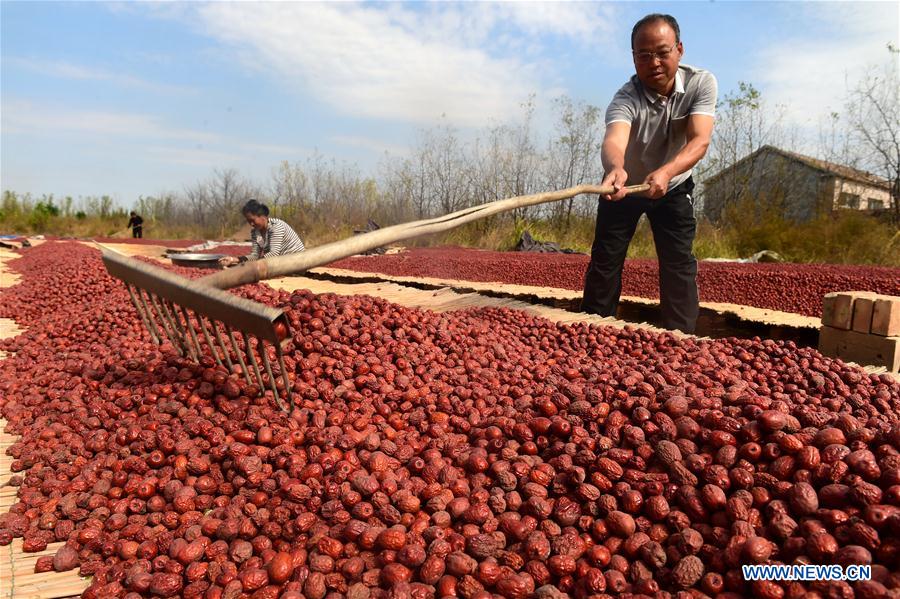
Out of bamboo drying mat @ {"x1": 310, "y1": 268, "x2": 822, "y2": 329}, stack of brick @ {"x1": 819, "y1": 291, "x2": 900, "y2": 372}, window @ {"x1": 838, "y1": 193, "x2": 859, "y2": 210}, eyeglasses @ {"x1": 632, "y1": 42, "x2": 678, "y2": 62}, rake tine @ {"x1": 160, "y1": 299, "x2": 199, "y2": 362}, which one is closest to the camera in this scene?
rake tine @ {"x1": 160, "y1": 299, "x2": 199, "y2": 362}

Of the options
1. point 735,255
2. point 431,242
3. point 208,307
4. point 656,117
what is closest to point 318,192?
point 431,242

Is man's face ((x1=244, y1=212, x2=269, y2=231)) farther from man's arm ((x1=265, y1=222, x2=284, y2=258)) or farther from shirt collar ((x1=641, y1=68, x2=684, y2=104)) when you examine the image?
shirt collar ((x1=641, y1=68, x2=684, y2=104))

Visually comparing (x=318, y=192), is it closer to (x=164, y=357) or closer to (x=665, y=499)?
(x=164, y=357)

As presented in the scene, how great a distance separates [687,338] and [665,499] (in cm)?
200

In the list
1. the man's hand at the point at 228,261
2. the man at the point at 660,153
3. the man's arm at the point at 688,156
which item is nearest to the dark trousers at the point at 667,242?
the man at the point at 660,153

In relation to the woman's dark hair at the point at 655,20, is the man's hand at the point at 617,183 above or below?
below

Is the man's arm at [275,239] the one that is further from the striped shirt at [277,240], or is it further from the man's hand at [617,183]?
the man's hand at [617,183]

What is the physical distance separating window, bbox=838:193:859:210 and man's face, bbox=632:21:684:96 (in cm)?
1142

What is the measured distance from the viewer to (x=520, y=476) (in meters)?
1.61

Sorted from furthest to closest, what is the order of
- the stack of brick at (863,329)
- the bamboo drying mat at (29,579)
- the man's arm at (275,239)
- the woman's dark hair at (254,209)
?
the woman's dark hair at (254,209), the man's arm at (275,239), the stack of brick at (863,329), the bamboo drying mat at (29,579)

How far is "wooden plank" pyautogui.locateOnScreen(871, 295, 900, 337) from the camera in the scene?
10.8 ft

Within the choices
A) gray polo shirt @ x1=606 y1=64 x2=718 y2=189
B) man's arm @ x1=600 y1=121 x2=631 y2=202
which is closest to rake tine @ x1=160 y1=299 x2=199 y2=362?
man's arm @ x1=600 y1=121 x2=631 y2=202

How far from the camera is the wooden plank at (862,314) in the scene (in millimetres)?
3438

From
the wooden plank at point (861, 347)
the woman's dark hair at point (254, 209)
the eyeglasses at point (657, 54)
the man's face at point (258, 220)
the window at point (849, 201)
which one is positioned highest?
the window at point (849, 201)
